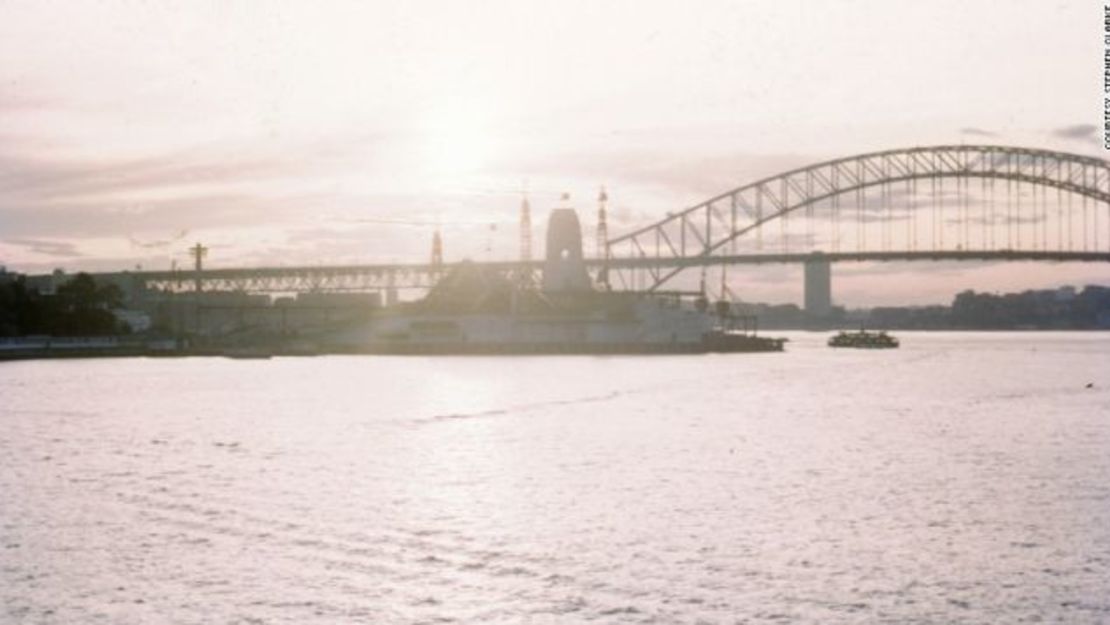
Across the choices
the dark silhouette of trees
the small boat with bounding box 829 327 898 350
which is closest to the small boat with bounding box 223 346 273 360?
the dark silhouette of trees

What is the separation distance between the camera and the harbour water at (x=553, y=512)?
18766 mm

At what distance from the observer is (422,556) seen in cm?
2206

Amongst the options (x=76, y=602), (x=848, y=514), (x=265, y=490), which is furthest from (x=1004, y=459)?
(x=76, y=602)

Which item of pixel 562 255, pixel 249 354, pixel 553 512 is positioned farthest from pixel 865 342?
pixel 553 512

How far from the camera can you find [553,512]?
89.2 feet

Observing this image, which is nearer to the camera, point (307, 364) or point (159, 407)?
point (159, 407)

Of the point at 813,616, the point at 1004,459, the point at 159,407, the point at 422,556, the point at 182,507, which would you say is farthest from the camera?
the point at 159,407

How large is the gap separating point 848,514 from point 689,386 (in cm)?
4660

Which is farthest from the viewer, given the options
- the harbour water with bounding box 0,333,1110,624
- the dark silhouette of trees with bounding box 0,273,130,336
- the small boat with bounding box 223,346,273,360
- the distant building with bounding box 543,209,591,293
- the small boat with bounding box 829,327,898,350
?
the small boat with bounding box 829,327,898,350

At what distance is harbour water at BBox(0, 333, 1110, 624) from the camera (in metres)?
18.8

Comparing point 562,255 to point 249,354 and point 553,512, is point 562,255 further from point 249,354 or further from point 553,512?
point 553,512

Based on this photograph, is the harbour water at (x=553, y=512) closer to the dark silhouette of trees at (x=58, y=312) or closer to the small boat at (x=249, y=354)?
the small boat at (x=249, y=354)

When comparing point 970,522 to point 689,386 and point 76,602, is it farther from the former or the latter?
point 689,386

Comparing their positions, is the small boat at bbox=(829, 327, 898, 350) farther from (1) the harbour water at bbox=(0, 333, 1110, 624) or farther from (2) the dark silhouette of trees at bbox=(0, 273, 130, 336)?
(1) the harbour water at bbox=(0, 333, 1110, 624)
